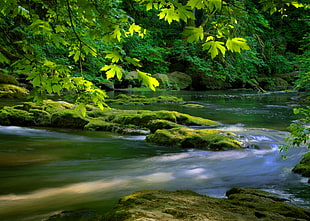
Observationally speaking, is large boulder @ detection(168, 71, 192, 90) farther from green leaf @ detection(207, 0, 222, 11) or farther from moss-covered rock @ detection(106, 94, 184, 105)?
green leaf @ detection(207, 0, 222, 11)

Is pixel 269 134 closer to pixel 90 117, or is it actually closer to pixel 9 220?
pixel 90 117

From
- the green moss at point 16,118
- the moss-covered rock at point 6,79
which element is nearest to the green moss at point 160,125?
the green moss at point 16,118

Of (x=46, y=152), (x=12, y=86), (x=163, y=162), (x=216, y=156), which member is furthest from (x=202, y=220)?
(x=12, y=86)

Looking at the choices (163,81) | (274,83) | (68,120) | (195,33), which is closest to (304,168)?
(195,33)

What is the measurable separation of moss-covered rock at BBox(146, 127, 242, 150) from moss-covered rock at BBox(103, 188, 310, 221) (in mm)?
3322

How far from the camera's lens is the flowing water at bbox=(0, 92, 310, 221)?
346 cm

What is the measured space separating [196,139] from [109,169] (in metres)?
2.25

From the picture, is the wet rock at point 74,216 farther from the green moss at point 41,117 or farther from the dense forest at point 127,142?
the green moss at point 41,117

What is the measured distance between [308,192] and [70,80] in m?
3.39

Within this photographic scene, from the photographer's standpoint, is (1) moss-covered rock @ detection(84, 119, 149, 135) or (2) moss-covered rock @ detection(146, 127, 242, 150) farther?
(1) moss-covered rock @ detection(84, 119, 149, 135)

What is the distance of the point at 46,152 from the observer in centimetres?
565

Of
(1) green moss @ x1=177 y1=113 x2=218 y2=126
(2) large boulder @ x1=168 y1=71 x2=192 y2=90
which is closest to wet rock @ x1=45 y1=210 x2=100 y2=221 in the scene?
(1) green moss @ x1=177 y1=113 x2=218 y2=126

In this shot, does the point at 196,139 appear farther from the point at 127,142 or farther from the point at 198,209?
the point at 198,209

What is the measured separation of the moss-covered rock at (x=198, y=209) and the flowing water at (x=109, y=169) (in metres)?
1.04
